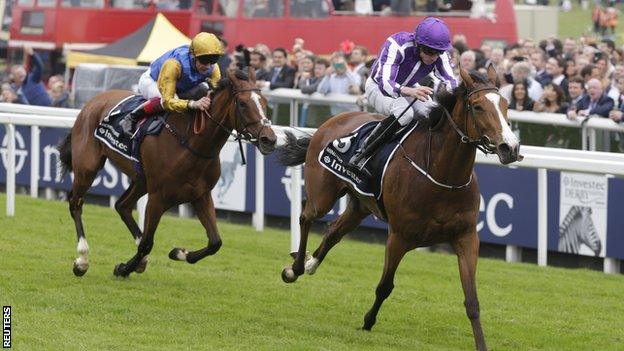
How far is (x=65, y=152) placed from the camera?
1044 centimetres

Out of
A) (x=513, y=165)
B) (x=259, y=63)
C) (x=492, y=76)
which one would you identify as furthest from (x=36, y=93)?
(x=492, y=76)

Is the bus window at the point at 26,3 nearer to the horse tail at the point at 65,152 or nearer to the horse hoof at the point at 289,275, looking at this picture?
the horse tail at the point at 65,152

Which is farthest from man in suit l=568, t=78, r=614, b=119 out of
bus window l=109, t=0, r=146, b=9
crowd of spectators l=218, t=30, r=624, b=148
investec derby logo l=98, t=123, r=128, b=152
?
bus window l=109, t=0, r=146, b=9

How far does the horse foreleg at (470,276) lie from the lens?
278 inches

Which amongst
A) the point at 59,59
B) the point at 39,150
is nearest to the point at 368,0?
the point at 59,59

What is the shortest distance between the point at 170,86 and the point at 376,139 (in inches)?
63.6

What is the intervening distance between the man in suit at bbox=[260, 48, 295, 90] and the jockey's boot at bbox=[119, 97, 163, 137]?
5436 mm

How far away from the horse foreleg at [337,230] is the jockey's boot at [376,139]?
1.98 ft

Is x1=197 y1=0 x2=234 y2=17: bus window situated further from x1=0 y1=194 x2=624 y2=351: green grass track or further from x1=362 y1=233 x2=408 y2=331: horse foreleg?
x1=362 y1=233 x2=408 y2=331: horse foreleg

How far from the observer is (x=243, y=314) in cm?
825

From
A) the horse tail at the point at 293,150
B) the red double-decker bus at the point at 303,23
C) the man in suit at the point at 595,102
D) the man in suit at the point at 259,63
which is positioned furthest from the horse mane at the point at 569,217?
the red double-decker bus at the point at 303,23

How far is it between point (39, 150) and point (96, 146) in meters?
4.91

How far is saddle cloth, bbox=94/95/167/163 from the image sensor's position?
29.9 ft

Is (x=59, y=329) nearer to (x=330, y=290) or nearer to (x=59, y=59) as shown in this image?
(x=330, y=290)
